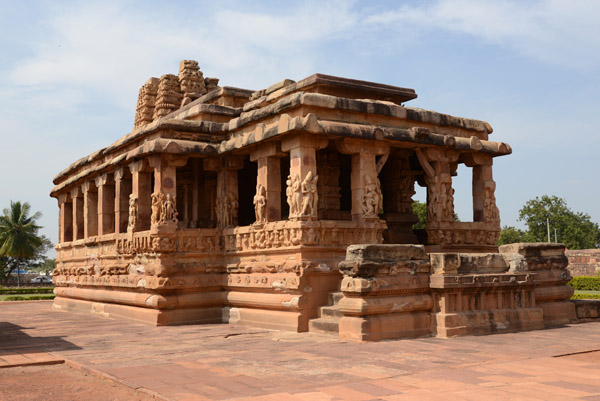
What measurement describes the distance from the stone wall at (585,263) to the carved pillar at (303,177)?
2579cm

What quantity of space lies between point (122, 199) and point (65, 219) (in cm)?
666

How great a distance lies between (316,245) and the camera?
10648 mm

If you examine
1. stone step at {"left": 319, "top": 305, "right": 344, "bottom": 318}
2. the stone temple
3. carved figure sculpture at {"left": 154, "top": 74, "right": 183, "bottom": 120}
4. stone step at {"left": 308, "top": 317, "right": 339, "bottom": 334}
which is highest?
carved figure sculpture at {"left": 154, "top": 74, "right": 183, "bottom": 120}

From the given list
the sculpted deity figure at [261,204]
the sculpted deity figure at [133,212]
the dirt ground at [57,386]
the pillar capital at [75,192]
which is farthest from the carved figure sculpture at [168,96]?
the dirt ground at [57,386]

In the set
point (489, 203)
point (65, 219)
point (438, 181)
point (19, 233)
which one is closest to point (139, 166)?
point (438, 181)

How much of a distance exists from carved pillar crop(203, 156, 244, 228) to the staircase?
3285mm

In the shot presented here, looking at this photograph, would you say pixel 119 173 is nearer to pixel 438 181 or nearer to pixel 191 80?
pixel 191 80

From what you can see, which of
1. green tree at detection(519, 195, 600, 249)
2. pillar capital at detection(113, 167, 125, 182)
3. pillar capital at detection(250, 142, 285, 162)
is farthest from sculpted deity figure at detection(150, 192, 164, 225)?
green tree at detection(519, 195, 600, 249)

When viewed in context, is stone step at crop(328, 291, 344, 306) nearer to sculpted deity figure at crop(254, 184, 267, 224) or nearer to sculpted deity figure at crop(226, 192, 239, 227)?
sculpted deity figure at crop(254, 184, 267, 224)

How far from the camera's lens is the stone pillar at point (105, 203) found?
16.1 metres

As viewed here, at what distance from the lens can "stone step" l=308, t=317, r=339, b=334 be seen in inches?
383

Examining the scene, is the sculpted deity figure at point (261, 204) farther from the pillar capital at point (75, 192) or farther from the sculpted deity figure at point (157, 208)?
the pillar capital at point (75, 192)

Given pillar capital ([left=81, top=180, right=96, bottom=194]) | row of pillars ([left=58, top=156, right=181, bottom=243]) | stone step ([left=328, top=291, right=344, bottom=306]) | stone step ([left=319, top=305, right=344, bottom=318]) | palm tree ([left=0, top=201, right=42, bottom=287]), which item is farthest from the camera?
palm tree ([left=0, top=201, right=42, bottom=287])

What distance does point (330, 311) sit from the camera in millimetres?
10297
